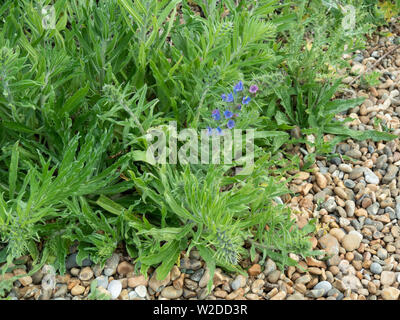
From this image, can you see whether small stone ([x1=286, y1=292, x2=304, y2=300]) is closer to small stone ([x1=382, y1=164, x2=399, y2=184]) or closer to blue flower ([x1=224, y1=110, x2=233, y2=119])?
blue flower ([x1=224, y1=110, x2=233, y2=119])

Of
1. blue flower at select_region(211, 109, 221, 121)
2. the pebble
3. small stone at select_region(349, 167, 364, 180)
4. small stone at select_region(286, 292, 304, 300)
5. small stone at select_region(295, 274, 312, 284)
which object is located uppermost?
blue flower at select_region(211, 109, 221, 121)

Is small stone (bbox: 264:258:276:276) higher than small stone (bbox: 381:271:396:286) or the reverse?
higher

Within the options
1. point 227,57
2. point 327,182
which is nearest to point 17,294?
point 227,57

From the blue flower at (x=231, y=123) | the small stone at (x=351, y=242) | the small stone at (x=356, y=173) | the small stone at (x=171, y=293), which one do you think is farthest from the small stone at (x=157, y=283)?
the small stone at (x=356, y=173)

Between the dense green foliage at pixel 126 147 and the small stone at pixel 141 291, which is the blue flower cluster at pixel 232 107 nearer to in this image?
the dense green foliage at pixel 126 147

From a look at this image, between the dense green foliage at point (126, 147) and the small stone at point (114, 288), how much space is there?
12cm

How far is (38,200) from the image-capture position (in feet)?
6.41

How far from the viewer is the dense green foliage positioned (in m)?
2.13

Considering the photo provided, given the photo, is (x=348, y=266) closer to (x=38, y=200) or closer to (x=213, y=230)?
(x=213, y=230)

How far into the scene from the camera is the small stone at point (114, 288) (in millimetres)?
2303

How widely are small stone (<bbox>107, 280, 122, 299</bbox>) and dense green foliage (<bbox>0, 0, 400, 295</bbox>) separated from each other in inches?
4.5

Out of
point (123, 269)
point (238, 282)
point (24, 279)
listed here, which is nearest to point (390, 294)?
point (238, 282)

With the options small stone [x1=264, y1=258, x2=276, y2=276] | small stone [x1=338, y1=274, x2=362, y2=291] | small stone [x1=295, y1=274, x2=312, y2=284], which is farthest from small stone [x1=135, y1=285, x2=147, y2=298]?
small stone [x1=338, y1=274, x2=362, y2=291]

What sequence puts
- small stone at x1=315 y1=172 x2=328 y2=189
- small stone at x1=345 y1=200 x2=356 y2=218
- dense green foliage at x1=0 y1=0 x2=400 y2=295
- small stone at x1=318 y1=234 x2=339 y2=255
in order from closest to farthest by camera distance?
1. dense green foliage at x1=0 y1=0 x2=400 y2=295
2. small stone at x1=318 y1=234 x2=339 y2=255
3. small stone at x1=345 y1=200 x2=356 y2=218
4. small stone at x1=315 y1=172 x2=328 y2=189
